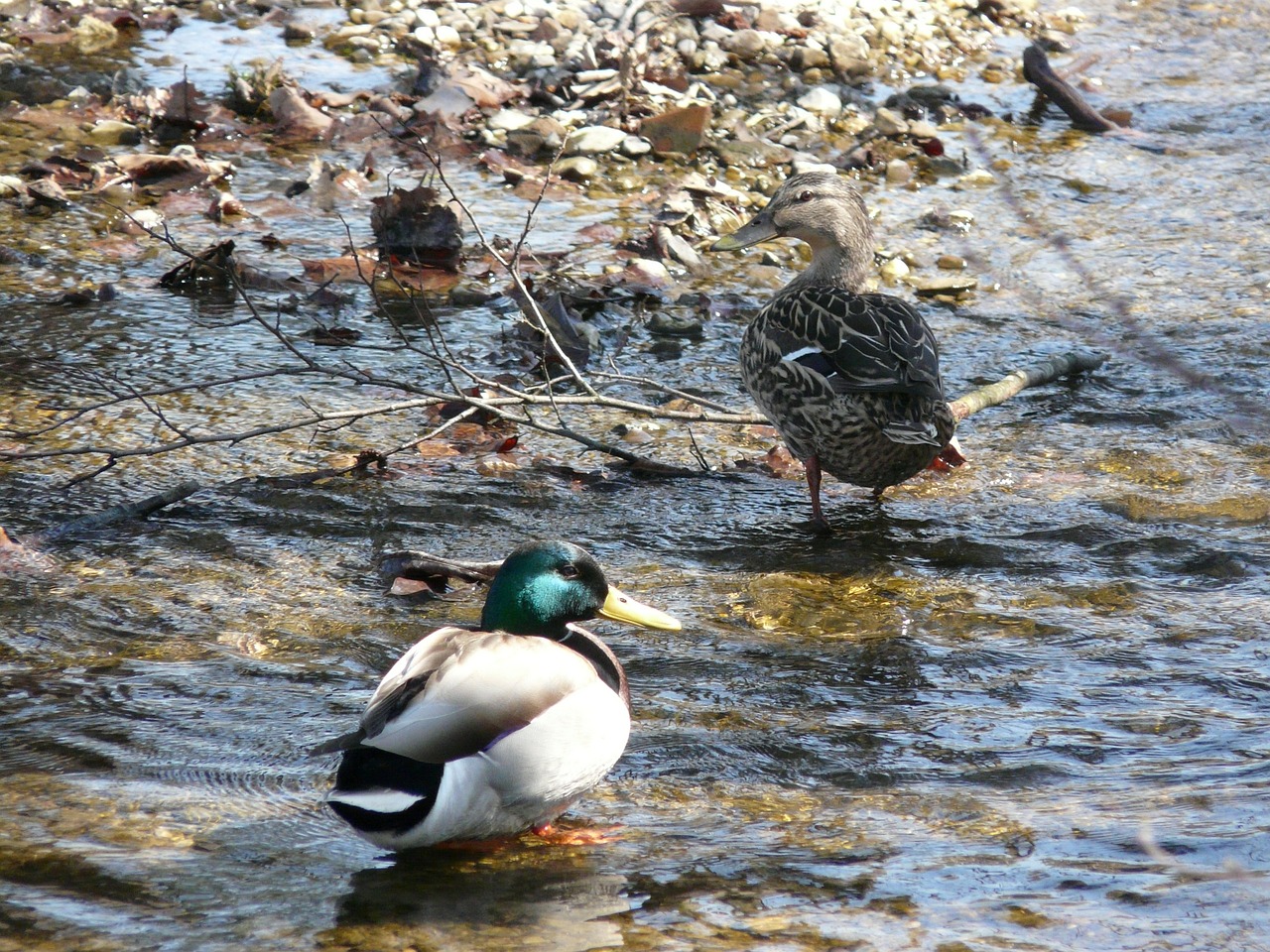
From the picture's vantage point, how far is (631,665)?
4234mm

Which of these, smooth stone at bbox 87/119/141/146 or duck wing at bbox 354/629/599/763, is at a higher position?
duck wing at bbox 354/629/599/763

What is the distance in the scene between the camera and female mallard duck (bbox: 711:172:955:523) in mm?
5160

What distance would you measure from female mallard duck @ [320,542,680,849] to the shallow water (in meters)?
0.16

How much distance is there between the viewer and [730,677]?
415 centimetres

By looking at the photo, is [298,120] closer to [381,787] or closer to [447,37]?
[447,37]

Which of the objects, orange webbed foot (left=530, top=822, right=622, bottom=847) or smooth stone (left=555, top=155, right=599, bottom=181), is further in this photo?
smooth stone (left=555, top=155, right=599, bottom=181)

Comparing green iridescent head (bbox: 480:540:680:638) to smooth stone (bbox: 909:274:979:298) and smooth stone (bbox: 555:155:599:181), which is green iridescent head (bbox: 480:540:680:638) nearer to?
smooth stone (bbox: 909:274:979:298)

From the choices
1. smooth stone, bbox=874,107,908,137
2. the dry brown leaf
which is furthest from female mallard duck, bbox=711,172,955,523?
the dry brown leaf

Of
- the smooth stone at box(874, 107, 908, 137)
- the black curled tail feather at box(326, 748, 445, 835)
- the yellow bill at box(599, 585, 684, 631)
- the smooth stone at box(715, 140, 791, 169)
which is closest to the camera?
the black curled tail feather at box(326, 748, 445, 835)

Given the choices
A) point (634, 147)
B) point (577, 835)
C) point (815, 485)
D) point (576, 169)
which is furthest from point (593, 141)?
point (577, 835)

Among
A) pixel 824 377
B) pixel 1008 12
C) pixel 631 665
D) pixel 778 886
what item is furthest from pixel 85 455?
pixel 1008 12

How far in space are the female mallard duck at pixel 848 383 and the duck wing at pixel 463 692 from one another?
7.04ft

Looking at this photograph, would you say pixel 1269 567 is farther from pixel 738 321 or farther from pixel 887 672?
pixel 738 321

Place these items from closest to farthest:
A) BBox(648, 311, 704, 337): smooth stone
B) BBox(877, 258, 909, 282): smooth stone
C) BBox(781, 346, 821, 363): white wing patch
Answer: BBox(781, 346, 821, 363): white wing patch → BBox(648, 311, 704, 337): smooth stone → BBox(877, 258, 909, 282): smooth stone
